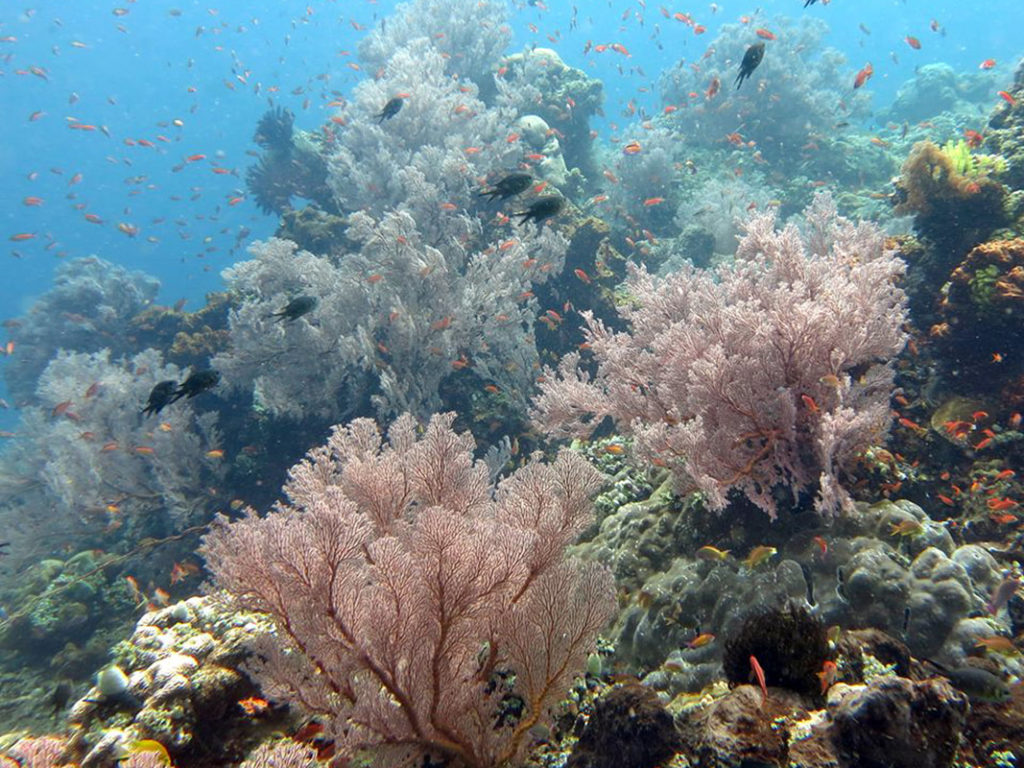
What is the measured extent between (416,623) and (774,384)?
2.80 metres

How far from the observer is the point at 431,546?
2.26 m

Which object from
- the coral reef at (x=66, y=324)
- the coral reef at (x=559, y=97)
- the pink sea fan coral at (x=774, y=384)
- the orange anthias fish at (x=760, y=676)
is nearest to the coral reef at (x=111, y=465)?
the coral reef at (x=66, y=324)

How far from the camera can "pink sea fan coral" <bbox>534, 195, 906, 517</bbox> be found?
3551 mm

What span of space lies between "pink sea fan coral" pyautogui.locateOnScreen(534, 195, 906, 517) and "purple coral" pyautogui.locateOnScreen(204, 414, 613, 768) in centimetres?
151

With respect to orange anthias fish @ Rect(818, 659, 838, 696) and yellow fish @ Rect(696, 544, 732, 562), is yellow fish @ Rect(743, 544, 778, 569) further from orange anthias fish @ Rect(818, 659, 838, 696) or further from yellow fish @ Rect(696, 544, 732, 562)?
orange anthias fish @ Rect(818, 659, 838, 696)

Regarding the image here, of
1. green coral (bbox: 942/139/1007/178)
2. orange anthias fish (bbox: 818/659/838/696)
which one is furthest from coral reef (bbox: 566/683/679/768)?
green coral (bbox: 942/139/1007/178)

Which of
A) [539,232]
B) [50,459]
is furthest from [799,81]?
[50,459]

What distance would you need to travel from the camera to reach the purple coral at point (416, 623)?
2277 millimetres

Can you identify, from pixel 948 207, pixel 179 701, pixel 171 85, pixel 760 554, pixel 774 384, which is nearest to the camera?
pixel 179 701

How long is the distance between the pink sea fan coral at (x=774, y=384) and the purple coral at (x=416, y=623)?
1506mm

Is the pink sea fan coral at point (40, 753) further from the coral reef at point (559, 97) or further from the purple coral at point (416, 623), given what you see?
A: the coral reef at point (559, 97)

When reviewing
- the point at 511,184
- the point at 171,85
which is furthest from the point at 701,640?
the point at 171,85

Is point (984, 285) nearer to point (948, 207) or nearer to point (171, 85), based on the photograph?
point (948, 207)

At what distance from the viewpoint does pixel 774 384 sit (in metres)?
3.66
